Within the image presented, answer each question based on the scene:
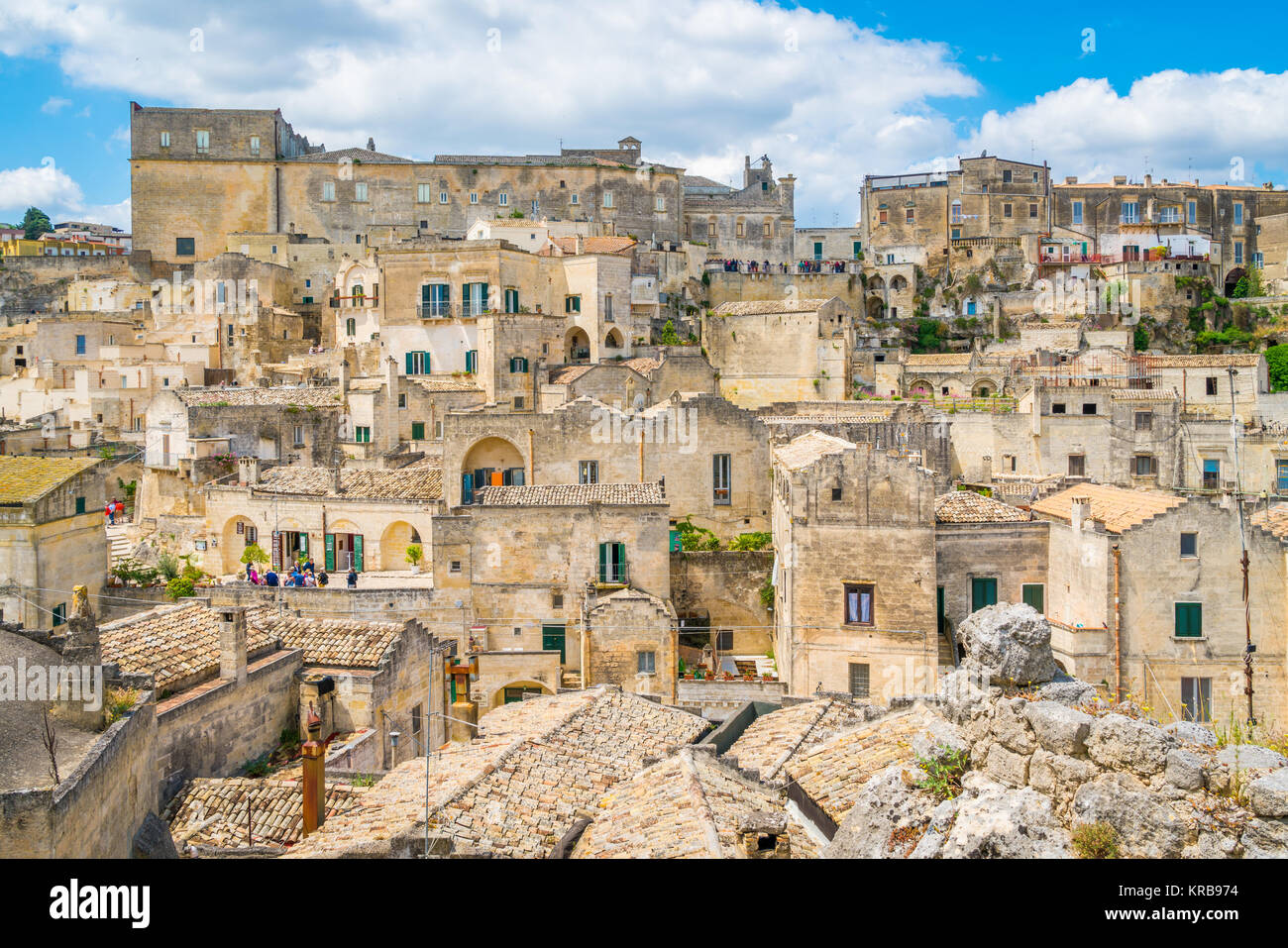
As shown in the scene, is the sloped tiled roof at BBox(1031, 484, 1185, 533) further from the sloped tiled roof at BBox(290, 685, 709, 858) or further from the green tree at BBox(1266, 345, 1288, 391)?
the green tree at BBox(1266, 345, 1288, 391)

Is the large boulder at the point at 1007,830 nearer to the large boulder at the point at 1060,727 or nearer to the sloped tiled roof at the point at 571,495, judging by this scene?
the large boulder at the point at 1060,727

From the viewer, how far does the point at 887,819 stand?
7535mm

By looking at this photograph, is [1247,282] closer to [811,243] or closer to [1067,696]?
[811,243]

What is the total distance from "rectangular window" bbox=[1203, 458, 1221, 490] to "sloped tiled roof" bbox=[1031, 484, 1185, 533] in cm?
1190

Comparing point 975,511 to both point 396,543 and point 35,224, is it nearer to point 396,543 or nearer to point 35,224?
point 396,543

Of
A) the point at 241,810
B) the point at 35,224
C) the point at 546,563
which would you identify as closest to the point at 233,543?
the point at 546,563

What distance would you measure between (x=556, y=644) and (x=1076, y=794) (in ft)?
69.6

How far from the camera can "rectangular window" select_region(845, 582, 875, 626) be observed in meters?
24.6

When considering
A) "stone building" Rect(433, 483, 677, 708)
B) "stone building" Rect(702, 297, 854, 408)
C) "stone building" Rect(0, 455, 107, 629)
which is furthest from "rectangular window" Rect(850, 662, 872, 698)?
"stone building" Rect(702, 297, 854, 408)

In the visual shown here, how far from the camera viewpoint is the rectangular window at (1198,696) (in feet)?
76.9

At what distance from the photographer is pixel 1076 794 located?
23.1 feet

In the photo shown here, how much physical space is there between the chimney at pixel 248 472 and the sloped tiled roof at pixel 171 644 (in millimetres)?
16997

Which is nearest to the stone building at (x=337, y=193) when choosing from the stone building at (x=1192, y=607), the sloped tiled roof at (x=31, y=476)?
the sloped tiled roof at (x=31, y=476)
